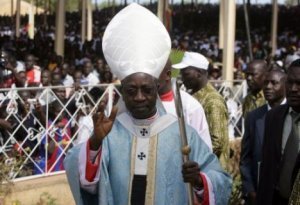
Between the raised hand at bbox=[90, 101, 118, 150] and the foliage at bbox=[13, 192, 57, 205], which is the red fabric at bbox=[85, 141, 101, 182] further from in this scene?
the foliage at bbox=[13, 192, 57, 205]

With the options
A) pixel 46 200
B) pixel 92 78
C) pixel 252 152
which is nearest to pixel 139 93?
pixel 252 152

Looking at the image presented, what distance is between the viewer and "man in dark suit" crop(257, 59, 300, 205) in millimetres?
3738

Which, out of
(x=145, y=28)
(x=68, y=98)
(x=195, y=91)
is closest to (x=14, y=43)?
(x=68, y=98)

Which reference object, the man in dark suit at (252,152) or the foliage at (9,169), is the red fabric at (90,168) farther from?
the foliage at (9,169)

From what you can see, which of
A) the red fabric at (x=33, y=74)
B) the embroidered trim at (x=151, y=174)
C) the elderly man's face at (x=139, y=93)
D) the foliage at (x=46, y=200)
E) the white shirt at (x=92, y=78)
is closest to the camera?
the elderly man's face at (x=139, y=93)

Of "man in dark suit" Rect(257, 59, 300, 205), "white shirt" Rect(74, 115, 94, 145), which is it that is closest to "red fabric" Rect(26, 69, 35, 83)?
"white shirt" Rect(74, 115, 94, 145)

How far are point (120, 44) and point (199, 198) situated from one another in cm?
79

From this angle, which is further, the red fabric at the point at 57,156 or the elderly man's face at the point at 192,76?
the red fabric at the point at 57,156

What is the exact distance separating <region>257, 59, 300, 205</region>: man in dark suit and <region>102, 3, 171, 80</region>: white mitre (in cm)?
87

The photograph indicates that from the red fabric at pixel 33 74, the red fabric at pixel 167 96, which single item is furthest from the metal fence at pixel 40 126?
the red fabric at pixel 167 96

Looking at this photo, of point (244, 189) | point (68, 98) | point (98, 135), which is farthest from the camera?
point (68, 98)

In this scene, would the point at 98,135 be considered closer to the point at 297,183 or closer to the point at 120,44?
the point at 120,44

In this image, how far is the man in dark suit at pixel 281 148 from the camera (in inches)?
147

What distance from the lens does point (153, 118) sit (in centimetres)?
324
